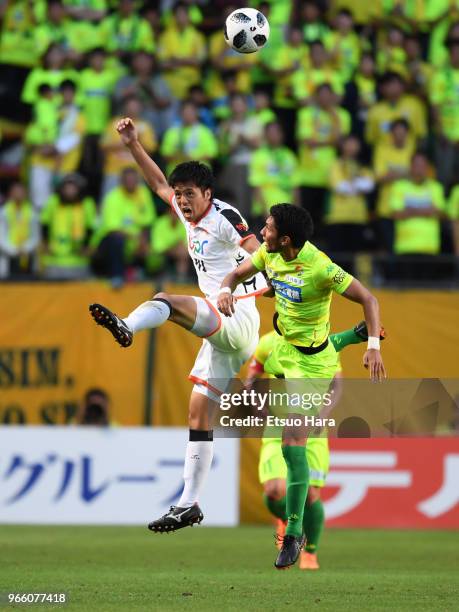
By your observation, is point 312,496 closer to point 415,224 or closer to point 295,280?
point 295,280

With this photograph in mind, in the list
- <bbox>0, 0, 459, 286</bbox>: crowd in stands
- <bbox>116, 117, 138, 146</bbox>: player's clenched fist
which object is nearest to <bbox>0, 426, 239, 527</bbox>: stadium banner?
<bbox>0, 0, 459, 286</bbox>: crowd in stands

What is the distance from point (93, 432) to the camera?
15742mm

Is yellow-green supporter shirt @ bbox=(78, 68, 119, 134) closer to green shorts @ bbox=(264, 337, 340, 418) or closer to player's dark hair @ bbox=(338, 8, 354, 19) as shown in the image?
player's dark hair @ bbox=(338, 8, 354, 19)

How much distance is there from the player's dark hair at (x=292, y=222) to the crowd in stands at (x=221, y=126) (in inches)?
237

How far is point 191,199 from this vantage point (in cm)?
1004

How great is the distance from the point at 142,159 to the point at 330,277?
1944 millimetres

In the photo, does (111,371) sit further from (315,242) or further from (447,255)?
(447,255)

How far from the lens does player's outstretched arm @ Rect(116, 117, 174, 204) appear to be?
10336 millimetres

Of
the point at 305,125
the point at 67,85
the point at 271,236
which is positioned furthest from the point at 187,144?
the point at 271,236

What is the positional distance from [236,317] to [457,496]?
22.2ft

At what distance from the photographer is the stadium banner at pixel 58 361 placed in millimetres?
16031

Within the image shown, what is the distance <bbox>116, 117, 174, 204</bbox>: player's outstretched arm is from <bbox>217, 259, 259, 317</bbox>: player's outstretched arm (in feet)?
3.76

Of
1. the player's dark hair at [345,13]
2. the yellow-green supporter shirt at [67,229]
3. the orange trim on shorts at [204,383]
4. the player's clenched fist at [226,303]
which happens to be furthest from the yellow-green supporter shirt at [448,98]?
the player's clenched fist at [226,303]

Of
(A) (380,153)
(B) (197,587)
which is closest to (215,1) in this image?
(A) (380,153)
